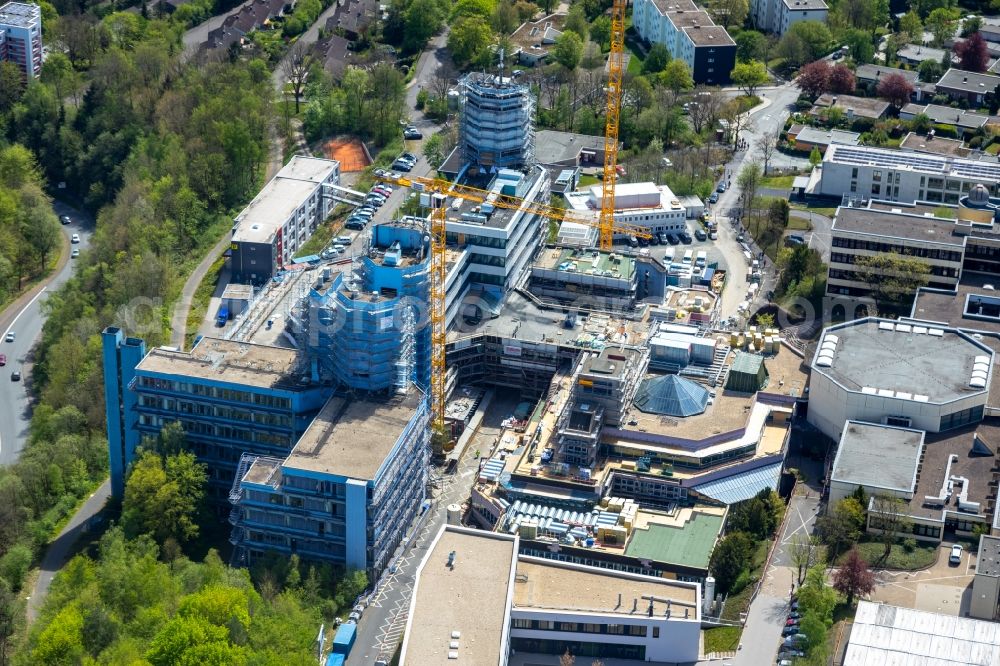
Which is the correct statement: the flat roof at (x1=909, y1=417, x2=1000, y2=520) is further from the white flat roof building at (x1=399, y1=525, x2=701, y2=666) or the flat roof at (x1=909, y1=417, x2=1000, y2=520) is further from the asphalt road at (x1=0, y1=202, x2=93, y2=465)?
the asphalt road at (x1=0, y1=202, x2=93, y2=465)

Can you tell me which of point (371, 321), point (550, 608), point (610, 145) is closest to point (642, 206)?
point (610, 145)

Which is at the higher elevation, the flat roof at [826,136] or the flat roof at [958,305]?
the flat roof at [958,305]

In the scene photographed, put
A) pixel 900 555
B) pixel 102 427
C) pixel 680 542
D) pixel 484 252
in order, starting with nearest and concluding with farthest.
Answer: pixel 900 555
pixel 680 542
pixel 102 427
pixel 484 252

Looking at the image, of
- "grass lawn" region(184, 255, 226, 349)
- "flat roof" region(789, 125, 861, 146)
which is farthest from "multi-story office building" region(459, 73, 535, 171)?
"flat roof" region(789, 125, 861, 146)

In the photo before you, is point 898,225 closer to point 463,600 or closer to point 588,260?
point 588,260

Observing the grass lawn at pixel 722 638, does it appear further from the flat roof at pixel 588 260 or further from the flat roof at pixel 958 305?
the flat roof at pixel 588 260

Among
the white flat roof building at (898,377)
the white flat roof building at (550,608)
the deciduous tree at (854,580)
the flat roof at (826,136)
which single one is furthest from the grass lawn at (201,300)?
the flat roof at (826,136)
